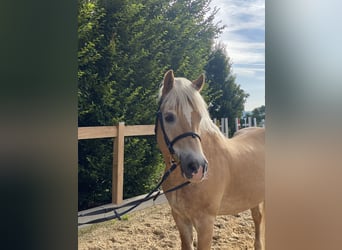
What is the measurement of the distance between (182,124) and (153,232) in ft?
1.98

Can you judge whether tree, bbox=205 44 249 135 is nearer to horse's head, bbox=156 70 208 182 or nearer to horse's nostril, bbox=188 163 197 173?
horse's head, bbox=156 70 208 182

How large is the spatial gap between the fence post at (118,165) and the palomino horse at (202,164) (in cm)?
21

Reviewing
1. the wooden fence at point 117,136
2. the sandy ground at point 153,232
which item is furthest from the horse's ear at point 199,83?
the sandy ground at point 153,232

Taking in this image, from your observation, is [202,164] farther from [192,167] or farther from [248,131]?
[248,131]

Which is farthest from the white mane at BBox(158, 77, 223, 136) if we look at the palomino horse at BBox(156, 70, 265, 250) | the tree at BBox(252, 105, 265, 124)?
the tree at BBox(252, 105, 265, 124)

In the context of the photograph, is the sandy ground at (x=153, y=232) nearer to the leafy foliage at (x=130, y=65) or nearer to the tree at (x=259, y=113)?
the leafy foliage at (x=130, y=65)

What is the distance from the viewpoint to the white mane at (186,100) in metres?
1.59

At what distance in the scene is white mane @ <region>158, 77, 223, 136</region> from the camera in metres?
1.59

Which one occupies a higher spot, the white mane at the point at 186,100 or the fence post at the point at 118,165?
the white mane at the point at 186,100

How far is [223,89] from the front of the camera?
5.69 feet

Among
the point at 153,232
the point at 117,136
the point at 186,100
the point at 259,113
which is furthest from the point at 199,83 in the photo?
the point at 153,232
